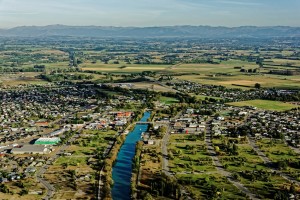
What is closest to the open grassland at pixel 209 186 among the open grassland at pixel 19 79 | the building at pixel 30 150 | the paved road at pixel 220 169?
the paved road at pixel 220 169

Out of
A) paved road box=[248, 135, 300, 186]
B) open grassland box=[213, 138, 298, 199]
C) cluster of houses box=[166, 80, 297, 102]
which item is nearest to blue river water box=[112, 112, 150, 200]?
open grassland box=[213, 138, 298, 199]

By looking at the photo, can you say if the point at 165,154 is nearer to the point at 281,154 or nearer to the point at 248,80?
the point at 281,154

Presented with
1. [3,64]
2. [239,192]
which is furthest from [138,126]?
[3,64]

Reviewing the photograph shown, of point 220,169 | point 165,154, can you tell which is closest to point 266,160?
point 220,169

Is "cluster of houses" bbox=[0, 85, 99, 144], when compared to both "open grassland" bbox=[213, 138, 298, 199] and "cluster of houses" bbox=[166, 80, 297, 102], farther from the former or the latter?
"open grassland" bbox=[213, 138, 298, 199]

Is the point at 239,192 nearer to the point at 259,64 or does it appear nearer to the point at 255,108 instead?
the point at 255,108

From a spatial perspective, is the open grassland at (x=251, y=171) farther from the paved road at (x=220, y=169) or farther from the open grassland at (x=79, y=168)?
the open grassland at (x=79, y=168)
